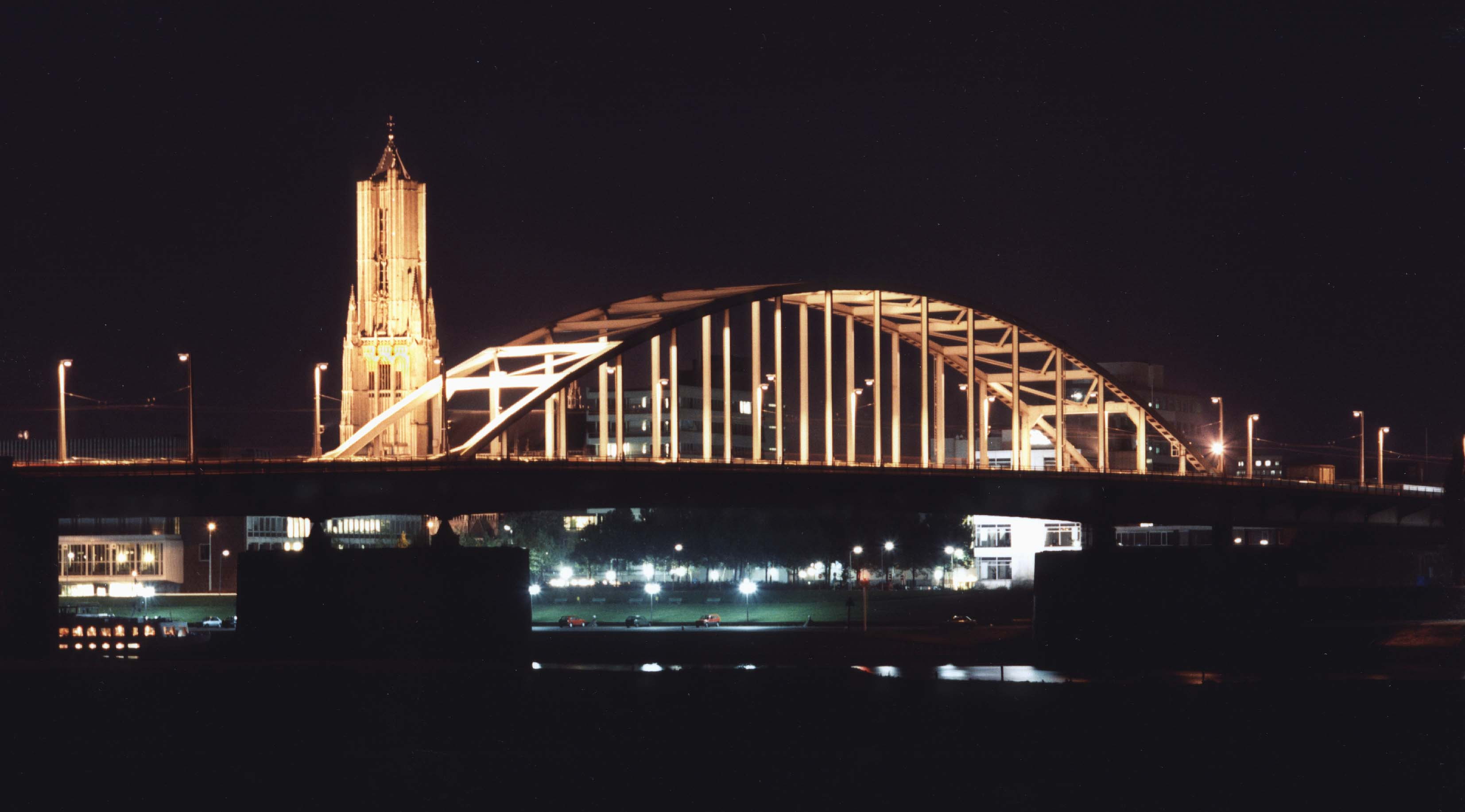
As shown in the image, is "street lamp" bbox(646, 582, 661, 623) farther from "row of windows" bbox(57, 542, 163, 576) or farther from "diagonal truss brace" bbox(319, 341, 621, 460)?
"row of windows" bbox(57, 542, 163, 576)

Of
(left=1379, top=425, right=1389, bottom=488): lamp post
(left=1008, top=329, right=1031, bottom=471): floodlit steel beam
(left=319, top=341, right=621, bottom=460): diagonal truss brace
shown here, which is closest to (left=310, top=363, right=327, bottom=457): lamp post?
(left=319, top=341, right=621, bottom=460): diagonal truss brace

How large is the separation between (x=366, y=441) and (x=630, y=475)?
2111cm

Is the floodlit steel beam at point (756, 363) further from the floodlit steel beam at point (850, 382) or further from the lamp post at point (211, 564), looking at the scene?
the lamp post at point (211, 564)

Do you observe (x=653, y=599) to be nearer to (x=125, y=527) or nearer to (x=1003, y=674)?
(x=1003, y=674)

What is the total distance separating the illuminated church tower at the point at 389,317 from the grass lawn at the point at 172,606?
16.2m

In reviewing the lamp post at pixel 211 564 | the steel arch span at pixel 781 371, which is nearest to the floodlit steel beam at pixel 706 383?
the steel arch span at pixel 781 371

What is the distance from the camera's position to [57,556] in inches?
3046

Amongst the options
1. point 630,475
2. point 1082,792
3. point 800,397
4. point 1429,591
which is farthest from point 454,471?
point 1429,591

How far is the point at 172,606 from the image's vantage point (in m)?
132

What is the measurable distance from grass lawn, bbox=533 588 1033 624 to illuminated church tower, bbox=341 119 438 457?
2066cm

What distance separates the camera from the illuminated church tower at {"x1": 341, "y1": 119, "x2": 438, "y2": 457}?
14662 cm

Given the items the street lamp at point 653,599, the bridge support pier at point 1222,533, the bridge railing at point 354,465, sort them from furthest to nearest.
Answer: the street lamp at point 653,599 < the bridge support pier at point 1222,533 < the bridge railing at point 354,465

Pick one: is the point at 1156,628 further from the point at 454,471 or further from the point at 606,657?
the point at 454,471

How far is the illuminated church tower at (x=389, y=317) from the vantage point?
14662 cm
